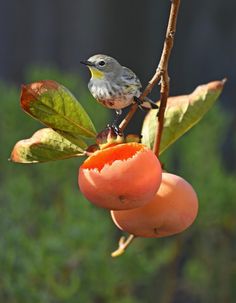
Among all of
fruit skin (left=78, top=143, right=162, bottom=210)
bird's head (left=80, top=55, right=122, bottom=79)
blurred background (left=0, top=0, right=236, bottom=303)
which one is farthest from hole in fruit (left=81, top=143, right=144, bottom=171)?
blurred background (left=0, top=0, right=236, bottom=303)

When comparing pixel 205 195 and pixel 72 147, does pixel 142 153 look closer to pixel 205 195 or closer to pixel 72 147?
pixel 72 147

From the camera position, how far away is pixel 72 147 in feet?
1.92

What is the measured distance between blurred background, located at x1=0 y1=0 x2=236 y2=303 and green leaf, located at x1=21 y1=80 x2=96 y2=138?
0.95 meters

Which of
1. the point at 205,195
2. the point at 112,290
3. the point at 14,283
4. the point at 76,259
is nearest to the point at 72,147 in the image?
the point at 14,283

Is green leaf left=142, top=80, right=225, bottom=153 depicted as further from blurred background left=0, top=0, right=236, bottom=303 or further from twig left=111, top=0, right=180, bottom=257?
blurred background left=0, top=0, right=236, bottom=303

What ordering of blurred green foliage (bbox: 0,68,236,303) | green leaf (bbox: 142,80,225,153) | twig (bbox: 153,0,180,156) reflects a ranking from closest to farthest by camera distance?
twig (bbox: 153,0,180,156) → green leaf (bbox: 142,80,225,153) → blurred green foliage (bbox: 0,68,236,303)

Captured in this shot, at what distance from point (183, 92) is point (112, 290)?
1.29 meters

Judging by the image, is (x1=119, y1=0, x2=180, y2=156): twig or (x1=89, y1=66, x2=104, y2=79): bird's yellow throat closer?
(x1=119, y1=0, x2=180, y2=156): twig

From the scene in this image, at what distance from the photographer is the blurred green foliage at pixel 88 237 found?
156cm

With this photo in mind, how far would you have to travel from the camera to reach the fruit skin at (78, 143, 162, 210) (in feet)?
1.75

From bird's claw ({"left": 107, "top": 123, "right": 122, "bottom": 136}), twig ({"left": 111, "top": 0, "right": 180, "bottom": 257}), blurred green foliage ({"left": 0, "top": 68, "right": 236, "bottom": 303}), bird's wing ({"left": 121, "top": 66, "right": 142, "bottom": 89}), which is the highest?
twig ({"left": 111, "top": 0, "right": 180, "bottom": 257})

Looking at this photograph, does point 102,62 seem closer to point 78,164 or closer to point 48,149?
point 48,149

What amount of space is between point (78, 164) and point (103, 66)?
4.62 feet

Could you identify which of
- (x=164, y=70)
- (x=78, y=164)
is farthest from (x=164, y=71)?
(x=78, y=164)
